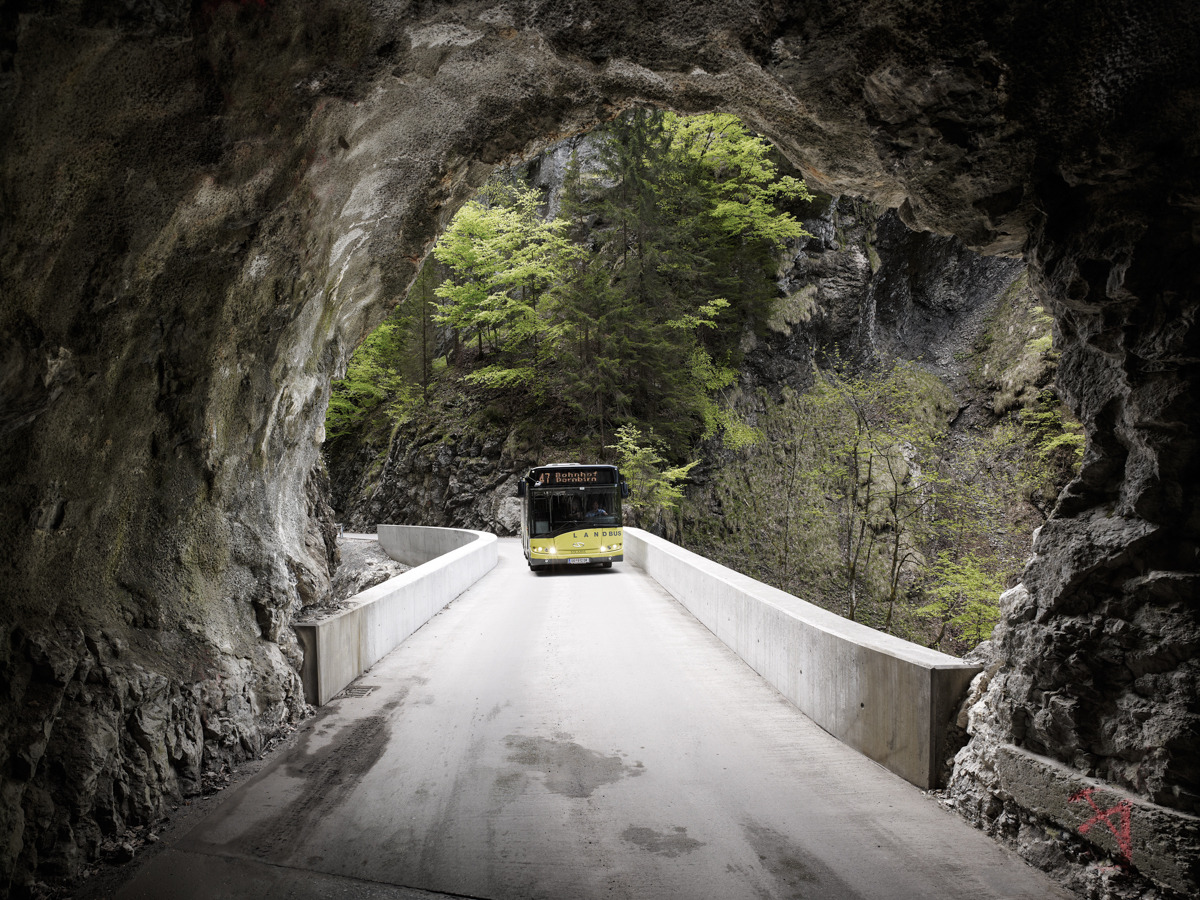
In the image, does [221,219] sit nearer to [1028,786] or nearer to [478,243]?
[1028,786]

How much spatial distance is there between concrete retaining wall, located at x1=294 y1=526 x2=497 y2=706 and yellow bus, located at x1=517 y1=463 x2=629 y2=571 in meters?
1.87

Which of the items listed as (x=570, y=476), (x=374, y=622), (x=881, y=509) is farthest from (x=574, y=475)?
(x=374, y=622)

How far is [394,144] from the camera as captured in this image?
6039 mm

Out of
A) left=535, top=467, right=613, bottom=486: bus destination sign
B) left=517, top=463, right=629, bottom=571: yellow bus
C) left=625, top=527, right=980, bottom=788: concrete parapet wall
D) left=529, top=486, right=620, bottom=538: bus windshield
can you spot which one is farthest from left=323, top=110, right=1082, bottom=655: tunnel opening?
left=625, top=527, right=980, bottom=788: concrete parapet wall

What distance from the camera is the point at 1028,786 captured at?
13.9 feet

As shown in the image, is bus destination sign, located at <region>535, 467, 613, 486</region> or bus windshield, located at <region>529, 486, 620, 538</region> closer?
bus windshield, located at <region>529, 486, 620, 538</region>

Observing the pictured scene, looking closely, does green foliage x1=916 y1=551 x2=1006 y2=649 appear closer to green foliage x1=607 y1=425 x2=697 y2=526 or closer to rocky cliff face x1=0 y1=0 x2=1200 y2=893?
rocky cliff face x1=0 y1=0 x2=1200 y2=893

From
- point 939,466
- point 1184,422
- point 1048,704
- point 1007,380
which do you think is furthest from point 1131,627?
point 1007,380

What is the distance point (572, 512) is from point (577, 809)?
13.0 m

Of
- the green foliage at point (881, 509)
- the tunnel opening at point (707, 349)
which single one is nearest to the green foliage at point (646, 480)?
the tunnel opening at point (707, 349)

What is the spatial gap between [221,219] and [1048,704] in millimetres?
6542

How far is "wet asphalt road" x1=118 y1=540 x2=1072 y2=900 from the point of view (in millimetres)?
4074

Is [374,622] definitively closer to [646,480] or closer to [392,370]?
[646,480]

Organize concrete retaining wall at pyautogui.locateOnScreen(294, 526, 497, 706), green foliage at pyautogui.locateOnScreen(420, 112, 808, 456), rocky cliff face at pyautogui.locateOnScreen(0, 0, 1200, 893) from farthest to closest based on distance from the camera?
green foliage at pyautogui.locateOnScreen(420, 112, 808, 456) → concrete retaining wall at pyautogui.locateOnScreen(294, 526, 497, 706) → rocky cliff face at pyautogui.locateOnScreen(0, 0, 1200, 893)
